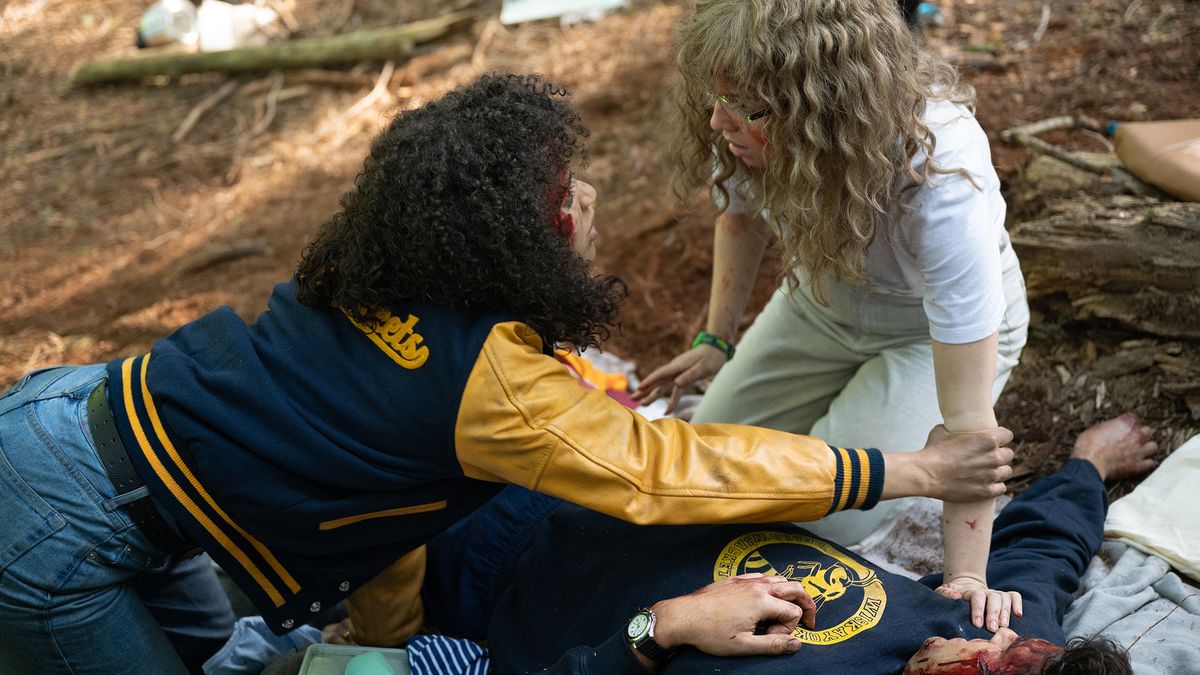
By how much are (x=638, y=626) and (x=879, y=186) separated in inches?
39.7

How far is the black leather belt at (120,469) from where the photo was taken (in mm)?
2074

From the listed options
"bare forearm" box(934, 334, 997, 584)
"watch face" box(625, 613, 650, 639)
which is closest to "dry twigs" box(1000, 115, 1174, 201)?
"bare forearm" box(934, 334, 997, 584)

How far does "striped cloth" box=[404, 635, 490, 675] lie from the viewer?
91.6 inches

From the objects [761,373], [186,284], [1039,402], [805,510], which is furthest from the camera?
[186,284]

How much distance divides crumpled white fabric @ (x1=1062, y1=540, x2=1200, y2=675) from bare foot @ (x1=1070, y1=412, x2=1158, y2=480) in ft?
1.11

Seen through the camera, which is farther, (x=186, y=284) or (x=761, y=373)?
(x=186, y=284)

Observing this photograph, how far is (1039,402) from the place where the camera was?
321cm

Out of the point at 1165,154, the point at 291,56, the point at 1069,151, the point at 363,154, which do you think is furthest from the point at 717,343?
the point at 291,56

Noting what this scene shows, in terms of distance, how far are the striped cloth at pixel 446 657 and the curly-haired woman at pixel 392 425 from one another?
354mm

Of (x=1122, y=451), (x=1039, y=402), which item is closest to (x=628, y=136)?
(x=1039, y=402)

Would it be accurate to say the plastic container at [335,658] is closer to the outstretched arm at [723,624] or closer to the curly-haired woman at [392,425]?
the curly-haired woman at [392,425]

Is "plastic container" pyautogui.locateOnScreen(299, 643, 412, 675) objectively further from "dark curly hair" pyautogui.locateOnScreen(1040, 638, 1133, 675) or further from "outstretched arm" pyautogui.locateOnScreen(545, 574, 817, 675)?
"dark curly hair" pyautogui.locateOnScreen(1040, 638, 1133, 675)

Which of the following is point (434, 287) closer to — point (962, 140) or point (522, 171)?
point (522, 171)

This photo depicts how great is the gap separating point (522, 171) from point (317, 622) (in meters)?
1.58
